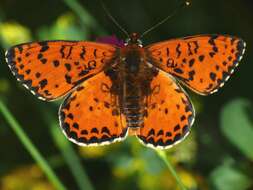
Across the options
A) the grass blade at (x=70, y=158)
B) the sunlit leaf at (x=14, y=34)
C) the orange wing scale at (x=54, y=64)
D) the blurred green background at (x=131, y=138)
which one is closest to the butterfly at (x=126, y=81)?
the orange wing scale at (x=54, y=64)

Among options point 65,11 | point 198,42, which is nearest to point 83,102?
point 198,42

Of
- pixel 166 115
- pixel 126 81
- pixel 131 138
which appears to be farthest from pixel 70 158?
pixel 166 115

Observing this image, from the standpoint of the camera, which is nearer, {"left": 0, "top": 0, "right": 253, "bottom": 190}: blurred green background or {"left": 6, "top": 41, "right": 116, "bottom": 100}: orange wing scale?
{"left": 6, "top": 41, "right": 116, "bottom": 100}: orange wing scale

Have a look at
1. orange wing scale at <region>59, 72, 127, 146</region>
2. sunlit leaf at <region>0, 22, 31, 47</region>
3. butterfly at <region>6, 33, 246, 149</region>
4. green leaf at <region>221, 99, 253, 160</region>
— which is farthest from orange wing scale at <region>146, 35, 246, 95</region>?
sunlit leaf at <region>0, 22, 31, 47</region>

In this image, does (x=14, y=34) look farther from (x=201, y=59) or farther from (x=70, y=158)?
(x=201, y=59)

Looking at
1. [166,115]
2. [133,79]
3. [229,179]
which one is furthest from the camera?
[229,179]

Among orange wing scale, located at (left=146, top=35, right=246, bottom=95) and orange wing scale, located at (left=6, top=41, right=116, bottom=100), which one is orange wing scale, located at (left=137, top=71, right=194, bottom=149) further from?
orange wing scale, located at (left=6, top=41, right=116, bottom=100)

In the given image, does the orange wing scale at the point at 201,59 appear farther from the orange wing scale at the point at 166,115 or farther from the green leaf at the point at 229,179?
the green leaf at the point at 229,179
